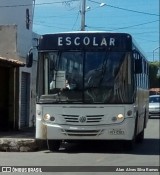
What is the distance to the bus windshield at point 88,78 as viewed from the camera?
571 inches

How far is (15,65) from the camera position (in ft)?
70.5

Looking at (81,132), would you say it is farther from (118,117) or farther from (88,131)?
(118,117)

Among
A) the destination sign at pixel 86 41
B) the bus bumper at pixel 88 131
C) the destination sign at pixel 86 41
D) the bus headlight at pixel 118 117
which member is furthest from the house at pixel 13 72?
the bus headlight at pixel 118 117

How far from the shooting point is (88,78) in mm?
14656

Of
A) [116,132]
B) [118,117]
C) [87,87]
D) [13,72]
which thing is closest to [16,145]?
[87,87]

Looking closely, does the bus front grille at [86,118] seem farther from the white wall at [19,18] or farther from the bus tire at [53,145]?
the white wall at [19,18]

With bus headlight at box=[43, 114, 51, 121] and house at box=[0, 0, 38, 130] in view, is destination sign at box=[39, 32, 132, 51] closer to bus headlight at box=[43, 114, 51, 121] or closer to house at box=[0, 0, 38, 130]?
bus headlight at box=[43, 114, 51, 121]

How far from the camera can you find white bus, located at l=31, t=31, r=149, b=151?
14.4 metres

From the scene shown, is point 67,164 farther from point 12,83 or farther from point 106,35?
point 12,83

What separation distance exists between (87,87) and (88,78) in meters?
0.26

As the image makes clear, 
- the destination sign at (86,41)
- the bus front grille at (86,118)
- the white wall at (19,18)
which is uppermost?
the white wall at (19,18)

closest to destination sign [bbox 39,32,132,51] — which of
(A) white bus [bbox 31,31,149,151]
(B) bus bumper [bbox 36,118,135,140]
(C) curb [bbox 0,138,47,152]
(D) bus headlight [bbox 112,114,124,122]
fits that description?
(A) white bus [bbox 31,31,149,151]

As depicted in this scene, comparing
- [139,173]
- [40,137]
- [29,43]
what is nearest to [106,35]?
[40,137]

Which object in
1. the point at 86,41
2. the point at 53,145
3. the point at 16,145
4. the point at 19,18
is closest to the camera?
the point at 86,41
